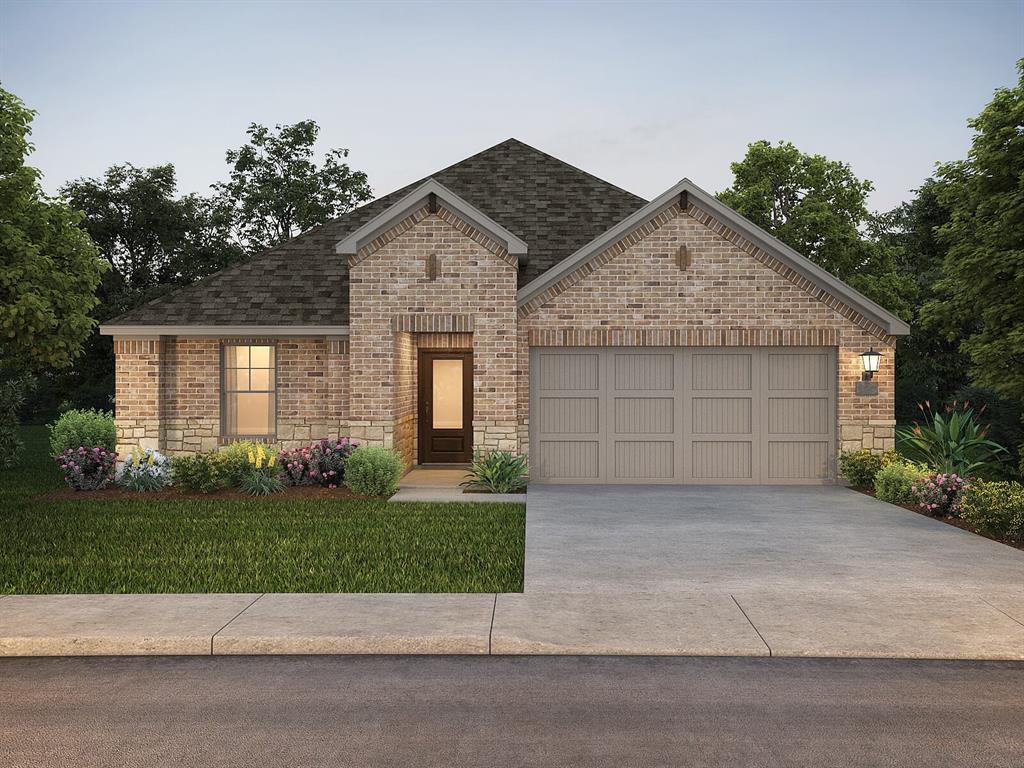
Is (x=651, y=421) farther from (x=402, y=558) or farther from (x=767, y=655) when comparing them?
(x=767, y=655)

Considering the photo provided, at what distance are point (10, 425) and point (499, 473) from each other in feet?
45.8

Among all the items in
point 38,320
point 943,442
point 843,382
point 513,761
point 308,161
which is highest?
point 308,161

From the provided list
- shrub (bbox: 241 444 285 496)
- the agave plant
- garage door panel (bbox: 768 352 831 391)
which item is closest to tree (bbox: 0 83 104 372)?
shrub (bbox: 241 444 285 496)

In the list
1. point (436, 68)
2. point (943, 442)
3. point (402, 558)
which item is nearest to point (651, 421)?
point (943, 442)

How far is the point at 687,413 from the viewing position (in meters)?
16.4

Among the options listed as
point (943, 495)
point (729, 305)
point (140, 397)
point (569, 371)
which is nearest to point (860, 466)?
point (943, 495)

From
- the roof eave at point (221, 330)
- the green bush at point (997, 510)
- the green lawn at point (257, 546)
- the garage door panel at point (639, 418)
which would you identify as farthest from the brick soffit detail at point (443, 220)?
the green bush at point (997, 510)

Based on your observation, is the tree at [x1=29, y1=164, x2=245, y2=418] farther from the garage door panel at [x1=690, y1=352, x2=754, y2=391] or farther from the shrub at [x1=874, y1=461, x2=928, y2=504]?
the shrub at [x1=874, y1=461, x2=928, y2=504]

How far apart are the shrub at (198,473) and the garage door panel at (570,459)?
234 inches

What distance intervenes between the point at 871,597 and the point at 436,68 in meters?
22.1

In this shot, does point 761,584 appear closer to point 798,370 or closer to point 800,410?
point 800,410

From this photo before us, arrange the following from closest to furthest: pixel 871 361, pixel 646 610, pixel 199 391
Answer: pixel 646 610, pixel 871 361, pixel 199 391

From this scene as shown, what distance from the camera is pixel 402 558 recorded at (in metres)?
9.48

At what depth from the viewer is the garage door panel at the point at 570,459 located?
1650cm
